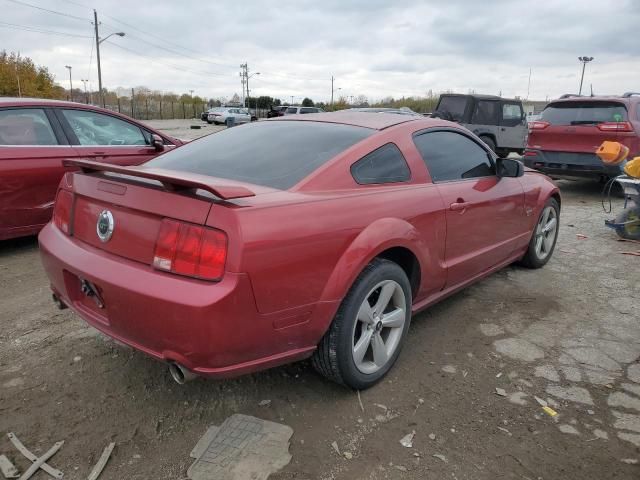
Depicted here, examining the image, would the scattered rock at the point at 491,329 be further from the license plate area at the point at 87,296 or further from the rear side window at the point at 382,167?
the license plate area at the point at 87,296

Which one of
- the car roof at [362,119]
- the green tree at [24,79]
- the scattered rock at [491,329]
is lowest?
the scattered rock at [491,329]

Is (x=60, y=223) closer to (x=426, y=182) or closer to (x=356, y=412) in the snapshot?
(x=356, y=412)

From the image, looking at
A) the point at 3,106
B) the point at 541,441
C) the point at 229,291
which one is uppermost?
the point at 3,106

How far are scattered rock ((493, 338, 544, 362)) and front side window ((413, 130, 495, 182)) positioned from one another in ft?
3.70

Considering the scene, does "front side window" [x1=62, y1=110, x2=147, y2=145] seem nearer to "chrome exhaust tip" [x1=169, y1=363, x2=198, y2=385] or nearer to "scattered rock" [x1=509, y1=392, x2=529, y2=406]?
"chrome exhaust tip" [x1=169, y1=363, x2=198, y2=385]

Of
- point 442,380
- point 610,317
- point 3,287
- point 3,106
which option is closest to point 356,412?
point 442,380

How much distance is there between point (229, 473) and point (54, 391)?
1167mm

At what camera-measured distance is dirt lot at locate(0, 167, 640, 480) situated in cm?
222

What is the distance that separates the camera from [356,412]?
2.56 metres

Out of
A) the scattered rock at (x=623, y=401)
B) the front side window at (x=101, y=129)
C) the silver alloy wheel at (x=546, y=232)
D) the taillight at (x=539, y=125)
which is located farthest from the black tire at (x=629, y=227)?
the front side window at (x=101, y=129)

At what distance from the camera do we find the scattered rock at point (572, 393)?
2.71 m

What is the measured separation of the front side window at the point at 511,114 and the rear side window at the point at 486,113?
0.98 ft

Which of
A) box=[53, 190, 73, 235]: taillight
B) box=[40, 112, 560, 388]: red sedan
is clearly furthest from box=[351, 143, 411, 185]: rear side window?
box=[53, 190, 73, 235]: taillight

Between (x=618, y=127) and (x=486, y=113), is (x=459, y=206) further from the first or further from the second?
(x=486, y=113)
